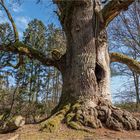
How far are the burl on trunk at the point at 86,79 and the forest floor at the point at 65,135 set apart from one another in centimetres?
21

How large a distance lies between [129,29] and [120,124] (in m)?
9.73

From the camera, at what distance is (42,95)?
14102 mm

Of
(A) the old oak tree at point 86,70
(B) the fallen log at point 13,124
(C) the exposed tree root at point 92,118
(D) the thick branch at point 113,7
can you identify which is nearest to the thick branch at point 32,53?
(A) the old oak tree at point 86,70

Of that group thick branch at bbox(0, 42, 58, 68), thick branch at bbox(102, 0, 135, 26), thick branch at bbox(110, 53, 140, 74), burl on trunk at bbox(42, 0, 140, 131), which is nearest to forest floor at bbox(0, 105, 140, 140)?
burl on trunk at bbox(42, 0, 140, 131)

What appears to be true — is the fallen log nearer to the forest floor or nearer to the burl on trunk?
the forest floor

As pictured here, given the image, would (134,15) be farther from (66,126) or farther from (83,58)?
(66,126)

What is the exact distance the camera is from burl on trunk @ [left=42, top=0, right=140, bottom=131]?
22.9 ft

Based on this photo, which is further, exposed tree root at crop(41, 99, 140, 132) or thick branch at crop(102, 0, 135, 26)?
thick branch at crop(102, 0, 135, 26)

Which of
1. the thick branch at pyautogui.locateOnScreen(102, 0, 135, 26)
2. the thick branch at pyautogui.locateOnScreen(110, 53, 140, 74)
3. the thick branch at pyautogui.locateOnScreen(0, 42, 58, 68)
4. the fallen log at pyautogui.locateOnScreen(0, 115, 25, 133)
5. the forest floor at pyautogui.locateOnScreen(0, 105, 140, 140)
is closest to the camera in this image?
the forest floor at pyautogui.locateOnScreen(0, 105, 140, 140)

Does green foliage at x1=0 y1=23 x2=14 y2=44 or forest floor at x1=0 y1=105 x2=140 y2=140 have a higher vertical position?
green foliage at x1=0 y1=23 x2=14 y2=44

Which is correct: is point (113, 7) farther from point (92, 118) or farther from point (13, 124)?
point (13, 124)

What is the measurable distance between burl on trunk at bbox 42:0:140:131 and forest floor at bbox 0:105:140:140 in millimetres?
210

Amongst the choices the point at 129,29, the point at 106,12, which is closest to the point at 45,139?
the point at 106,12

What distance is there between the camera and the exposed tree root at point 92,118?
6.77m
